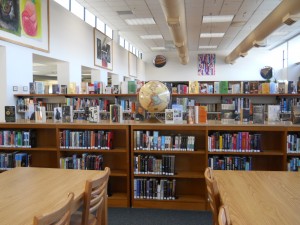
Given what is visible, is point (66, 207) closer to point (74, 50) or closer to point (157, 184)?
point (157, 184)

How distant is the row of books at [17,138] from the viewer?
437cm

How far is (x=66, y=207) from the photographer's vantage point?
169cm

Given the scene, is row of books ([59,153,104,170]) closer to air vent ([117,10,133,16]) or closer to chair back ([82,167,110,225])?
chair back ([82,167,110,225])

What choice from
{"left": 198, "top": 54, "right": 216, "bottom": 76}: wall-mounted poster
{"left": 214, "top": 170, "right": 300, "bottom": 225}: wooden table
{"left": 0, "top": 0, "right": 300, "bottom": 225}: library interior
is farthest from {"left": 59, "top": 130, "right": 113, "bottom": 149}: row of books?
{"left": 198, "top": 54, "right": 216, "bottom": 76}: wall-mounted poster

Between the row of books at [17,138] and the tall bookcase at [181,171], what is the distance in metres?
1.56

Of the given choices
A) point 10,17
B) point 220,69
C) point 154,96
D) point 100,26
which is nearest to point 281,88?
point 154,96

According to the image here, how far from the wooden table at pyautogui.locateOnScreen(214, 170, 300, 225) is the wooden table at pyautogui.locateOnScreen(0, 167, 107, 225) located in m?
1.11

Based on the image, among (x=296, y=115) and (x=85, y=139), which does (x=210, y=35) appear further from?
(x=85, y=139)

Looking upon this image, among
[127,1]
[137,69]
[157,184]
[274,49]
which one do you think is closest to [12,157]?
Result: [157,184]

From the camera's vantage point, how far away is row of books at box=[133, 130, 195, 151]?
4051 millimetres

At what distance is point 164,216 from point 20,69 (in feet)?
13.6

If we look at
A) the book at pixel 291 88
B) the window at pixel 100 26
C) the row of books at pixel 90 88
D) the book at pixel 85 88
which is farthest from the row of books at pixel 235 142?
the window at pixel 100 26

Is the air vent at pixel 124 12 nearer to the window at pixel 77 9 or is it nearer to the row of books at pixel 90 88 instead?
the window at pixel 77 9

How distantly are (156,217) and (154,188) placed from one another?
0.42 metres
